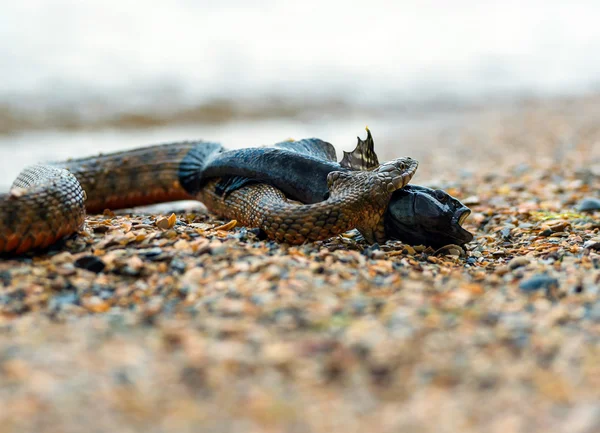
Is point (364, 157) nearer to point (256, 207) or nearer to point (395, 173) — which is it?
point (395, 173)

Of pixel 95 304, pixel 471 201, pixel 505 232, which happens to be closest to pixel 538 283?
pixel 505 232

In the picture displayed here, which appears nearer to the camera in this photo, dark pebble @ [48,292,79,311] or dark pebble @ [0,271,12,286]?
dark pebble @ [48,292,79,311]

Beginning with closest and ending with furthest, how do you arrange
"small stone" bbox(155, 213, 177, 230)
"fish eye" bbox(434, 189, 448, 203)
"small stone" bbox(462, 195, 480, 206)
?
"fish eye" bbox(434, 189, 448, 203) < "small stone" bbox(155, 213, 177, 230) < "small stone" bbox(462, 195, 480, 206)

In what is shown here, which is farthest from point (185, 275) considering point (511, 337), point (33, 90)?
point (33, 90)

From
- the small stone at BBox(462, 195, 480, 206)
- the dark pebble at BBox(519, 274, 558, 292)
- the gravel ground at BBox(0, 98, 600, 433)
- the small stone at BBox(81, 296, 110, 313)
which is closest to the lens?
the gravel ground at BBox(0, 98, 600, 433)

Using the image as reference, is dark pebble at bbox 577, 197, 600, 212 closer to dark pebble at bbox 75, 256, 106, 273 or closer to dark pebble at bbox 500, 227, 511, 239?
dark pebble at bbox 500, 227, 511, 239

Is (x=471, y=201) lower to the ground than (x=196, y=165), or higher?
lower

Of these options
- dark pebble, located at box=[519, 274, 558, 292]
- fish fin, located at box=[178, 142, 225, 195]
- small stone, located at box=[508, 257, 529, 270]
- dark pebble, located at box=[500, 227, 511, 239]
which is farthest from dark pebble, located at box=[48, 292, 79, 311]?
dark pebble, located at box=[500, 227, 511, 239]
